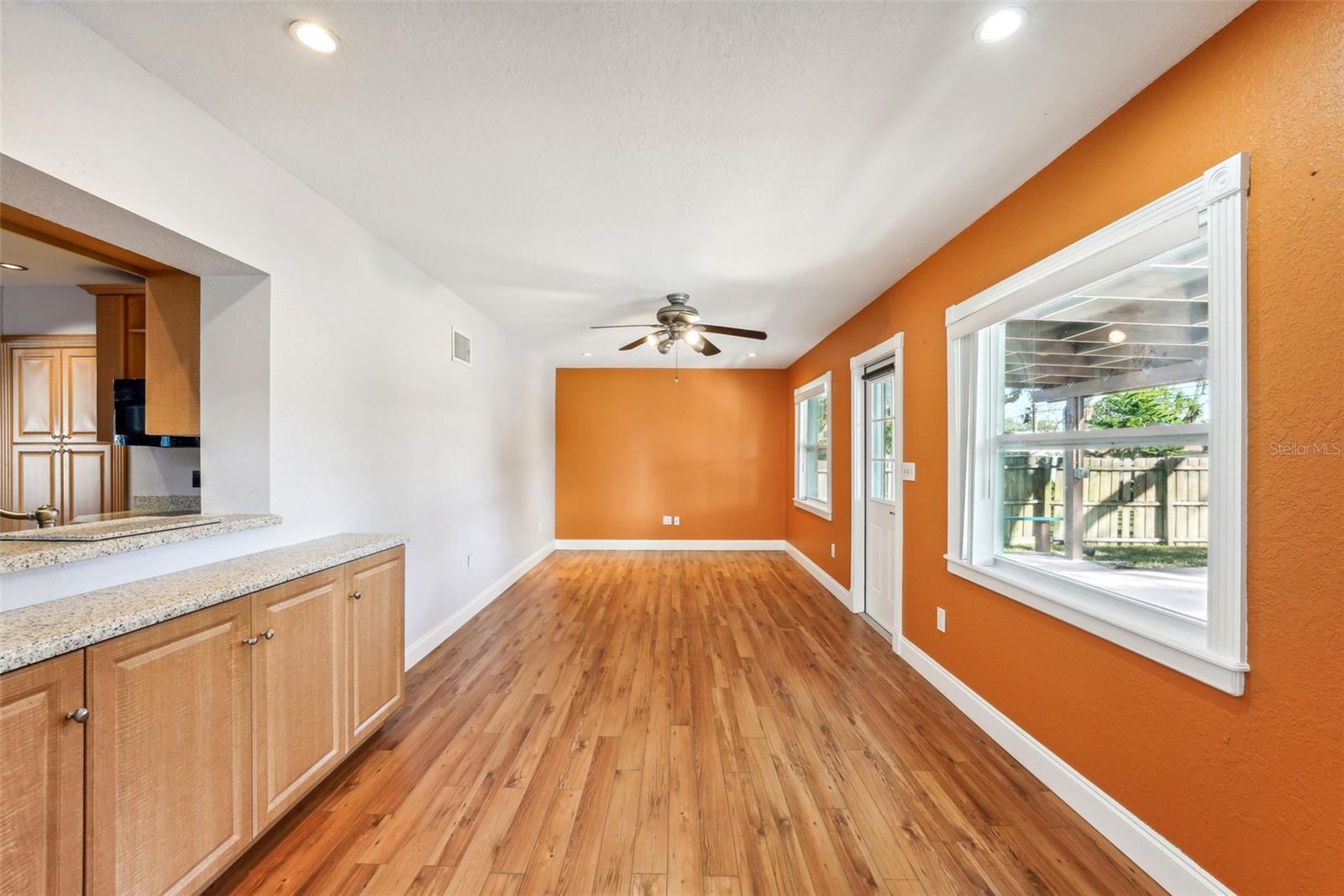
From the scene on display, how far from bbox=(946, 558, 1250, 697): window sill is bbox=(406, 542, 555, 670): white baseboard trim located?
3279mm

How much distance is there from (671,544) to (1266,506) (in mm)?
5823

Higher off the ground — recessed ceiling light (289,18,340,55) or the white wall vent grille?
recessed ceiling light (289,18,340,55)

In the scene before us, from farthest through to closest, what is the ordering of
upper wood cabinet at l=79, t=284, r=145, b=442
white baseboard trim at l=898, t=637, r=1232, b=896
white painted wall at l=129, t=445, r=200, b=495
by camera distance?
upper wood cabinet at l=79, t=284, r=145, b=442, white painted wall at l=129, t=445, r=200, b=495, white baseboard trim at l=898, t=637, r=1232, b=896

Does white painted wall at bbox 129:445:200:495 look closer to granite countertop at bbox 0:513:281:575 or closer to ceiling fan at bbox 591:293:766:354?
granite countertop at bbox 0:513:281:575

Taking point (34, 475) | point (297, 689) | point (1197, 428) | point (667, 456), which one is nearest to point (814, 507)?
point (667, 456)

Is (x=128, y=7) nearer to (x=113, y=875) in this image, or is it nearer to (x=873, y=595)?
(x=113, y=875)

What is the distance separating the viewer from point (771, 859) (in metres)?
1.59

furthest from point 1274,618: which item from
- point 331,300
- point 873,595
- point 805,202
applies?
point 331,300

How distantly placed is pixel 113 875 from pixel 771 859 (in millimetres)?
1732

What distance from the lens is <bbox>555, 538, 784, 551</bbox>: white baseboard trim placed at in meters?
6.68

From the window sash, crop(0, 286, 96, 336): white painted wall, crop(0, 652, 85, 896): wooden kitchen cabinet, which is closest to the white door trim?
the window sash

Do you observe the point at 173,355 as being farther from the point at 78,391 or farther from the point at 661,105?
the point at 661,105

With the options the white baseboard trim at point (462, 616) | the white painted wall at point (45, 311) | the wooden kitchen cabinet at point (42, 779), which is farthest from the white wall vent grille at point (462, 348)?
the wooden kitchen cabinet at point (42, 779)

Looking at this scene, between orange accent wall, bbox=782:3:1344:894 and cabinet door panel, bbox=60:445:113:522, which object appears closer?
orange accent wall, bbox=782:3:1344:894
